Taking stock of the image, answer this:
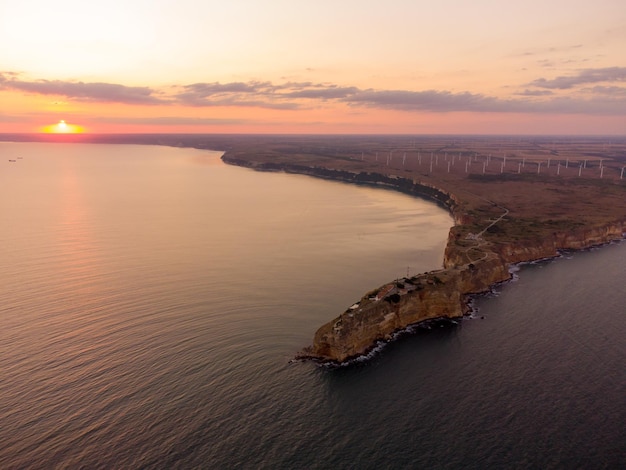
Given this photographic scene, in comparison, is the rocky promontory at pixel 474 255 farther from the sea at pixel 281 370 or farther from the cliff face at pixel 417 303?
the sea at pixel 281 370

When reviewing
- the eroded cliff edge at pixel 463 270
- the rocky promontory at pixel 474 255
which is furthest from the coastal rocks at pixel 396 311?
the rocky promontory at pixel 474 255

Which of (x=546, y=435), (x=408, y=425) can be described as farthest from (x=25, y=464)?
(x=546, y=435)

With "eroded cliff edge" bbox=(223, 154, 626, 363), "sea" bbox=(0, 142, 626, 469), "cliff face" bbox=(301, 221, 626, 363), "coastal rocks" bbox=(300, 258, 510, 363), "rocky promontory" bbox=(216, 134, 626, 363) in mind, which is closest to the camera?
"sea" bbox=(0, 142, 626, 469)

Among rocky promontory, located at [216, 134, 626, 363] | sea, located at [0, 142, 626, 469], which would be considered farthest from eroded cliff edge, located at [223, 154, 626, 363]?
sea, located at [0, 142, 626, 469]

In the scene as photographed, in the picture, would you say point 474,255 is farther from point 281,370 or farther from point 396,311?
point 281,370

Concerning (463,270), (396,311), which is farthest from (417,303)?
(463,270)

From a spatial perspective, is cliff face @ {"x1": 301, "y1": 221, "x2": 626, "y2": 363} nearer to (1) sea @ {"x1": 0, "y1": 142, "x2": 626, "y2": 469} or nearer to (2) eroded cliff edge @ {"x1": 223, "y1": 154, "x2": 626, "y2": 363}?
(2) eroded cliff edge @ {"x1": 223, "y1": 154, "x2": 626, "y2": 363}
